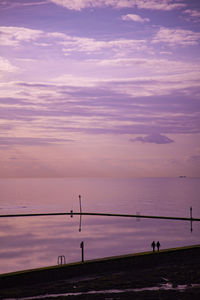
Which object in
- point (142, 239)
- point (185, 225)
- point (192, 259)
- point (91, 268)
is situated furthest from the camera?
point (185, 225)

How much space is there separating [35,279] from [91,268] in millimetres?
4862

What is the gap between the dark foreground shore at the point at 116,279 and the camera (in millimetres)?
23797

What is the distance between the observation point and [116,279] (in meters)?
27.2

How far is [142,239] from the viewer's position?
231 ft

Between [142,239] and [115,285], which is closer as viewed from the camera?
[115,285]

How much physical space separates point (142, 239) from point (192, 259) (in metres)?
38.0

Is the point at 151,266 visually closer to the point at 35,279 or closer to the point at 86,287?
the point at 86,287

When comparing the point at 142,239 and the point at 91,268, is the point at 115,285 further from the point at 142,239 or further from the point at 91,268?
the point at 142,239

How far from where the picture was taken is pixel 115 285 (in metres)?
25.7

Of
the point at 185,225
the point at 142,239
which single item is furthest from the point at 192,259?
the point at 185,225

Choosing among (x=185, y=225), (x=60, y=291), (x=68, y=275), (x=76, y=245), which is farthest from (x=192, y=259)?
(x=185, y=225)

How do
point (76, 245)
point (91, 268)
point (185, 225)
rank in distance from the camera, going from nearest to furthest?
point (91, 268) < point (76, 245) < point (185, 225)

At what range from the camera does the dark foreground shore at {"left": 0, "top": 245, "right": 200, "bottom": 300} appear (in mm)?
23797

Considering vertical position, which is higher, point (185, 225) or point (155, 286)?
point (185, 225)
